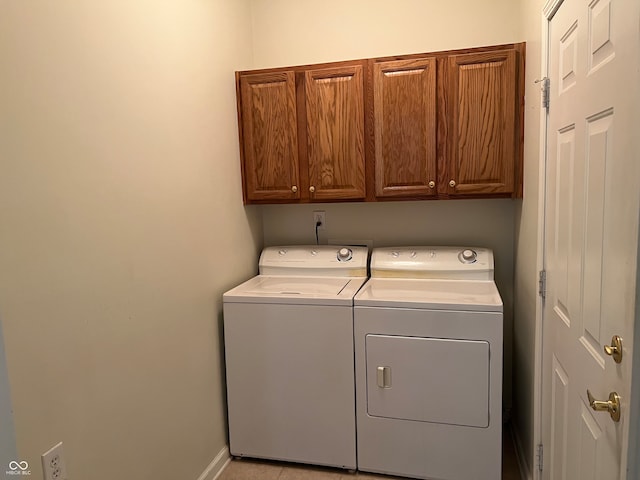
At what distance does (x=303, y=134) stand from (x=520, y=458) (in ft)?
6.54

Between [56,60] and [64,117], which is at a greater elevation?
[56,60]

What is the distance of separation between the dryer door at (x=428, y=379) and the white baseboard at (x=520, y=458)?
1.00 ft

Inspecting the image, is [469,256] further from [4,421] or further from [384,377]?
[4,421]

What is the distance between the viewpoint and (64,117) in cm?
136

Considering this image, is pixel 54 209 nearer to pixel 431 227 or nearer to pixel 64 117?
pixel 64 117

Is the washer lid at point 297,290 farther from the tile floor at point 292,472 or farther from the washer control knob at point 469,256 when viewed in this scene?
the tile floor at point 292,472

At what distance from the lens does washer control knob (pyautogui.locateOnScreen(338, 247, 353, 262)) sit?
2.54 meters

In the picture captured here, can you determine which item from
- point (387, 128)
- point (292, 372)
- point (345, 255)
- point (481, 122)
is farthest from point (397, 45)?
point (292, 372)

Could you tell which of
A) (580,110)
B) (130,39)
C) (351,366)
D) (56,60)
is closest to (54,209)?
(56,60)

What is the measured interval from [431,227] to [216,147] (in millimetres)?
1300

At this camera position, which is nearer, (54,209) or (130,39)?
(54,209)

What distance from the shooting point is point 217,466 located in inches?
87.6

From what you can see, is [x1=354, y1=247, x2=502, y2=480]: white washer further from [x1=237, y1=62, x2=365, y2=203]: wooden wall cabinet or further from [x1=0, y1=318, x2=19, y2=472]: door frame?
[x1=0, y1=318, x2=19, y2=472]: door frame

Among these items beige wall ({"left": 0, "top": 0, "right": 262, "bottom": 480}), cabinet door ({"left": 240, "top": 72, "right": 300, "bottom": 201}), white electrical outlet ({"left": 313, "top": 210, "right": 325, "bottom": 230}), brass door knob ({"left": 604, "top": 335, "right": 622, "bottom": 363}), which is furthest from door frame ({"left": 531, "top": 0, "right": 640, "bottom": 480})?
beige wall ({"left": 0, "top": 0, "right": 262, "bottom": 480})
